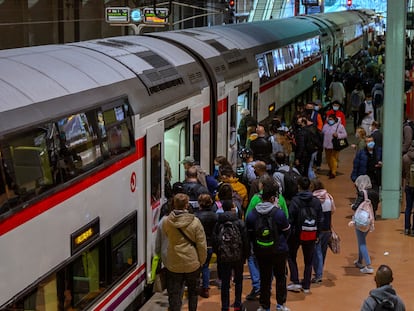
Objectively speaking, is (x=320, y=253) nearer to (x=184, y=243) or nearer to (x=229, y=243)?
(x=229, y=243)

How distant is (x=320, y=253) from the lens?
1022 centimetres

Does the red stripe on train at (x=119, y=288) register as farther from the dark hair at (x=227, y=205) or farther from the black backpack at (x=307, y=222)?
the black backpack at (x=307, y=222)

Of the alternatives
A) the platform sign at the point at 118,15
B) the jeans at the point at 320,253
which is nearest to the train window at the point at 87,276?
the jeans at the point at 320,253

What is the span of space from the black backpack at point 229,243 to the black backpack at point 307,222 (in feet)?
3.72

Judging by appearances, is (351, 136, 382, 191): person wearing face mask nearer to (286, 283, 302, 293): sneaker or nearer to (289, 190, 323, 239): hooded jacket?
(286, 283, 302, 293): sneaker

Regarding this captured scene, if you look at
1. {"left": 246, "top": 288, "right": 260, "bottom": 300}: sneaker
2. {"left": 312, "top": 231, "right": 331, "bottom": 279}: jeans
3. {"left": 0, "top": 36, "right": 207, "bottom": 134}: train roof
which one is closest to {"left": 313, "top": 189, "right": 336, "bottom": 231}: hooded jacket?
{"left": 312, "top": 231, "right": 331, "bottom": 279}: jeans

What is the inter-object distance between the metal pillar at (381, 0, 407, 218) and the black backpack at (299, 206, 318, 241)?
4.00m

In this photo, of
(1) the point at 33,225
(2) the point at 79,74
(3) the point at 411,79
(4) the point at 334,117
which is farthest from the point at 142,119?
(3) the point at 411,79

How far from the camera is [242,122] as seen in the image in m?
13.8

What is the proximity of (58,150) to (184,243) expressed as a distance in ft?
7.33

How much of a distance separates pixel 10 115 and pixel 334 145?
11444 millimetres

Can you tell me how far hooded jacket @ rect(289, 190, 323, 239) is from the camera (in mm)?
9398

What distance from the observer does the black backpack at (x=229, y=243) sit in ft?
27.8

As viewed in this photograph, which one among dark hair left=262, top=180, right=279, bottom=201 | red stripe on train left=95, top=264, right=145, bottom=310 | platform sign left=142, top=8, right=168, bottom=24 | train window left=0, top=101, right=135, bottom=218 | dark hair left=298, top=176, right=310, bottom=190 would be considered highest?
platform sign left=142, top=8, right=168, bottom=24
